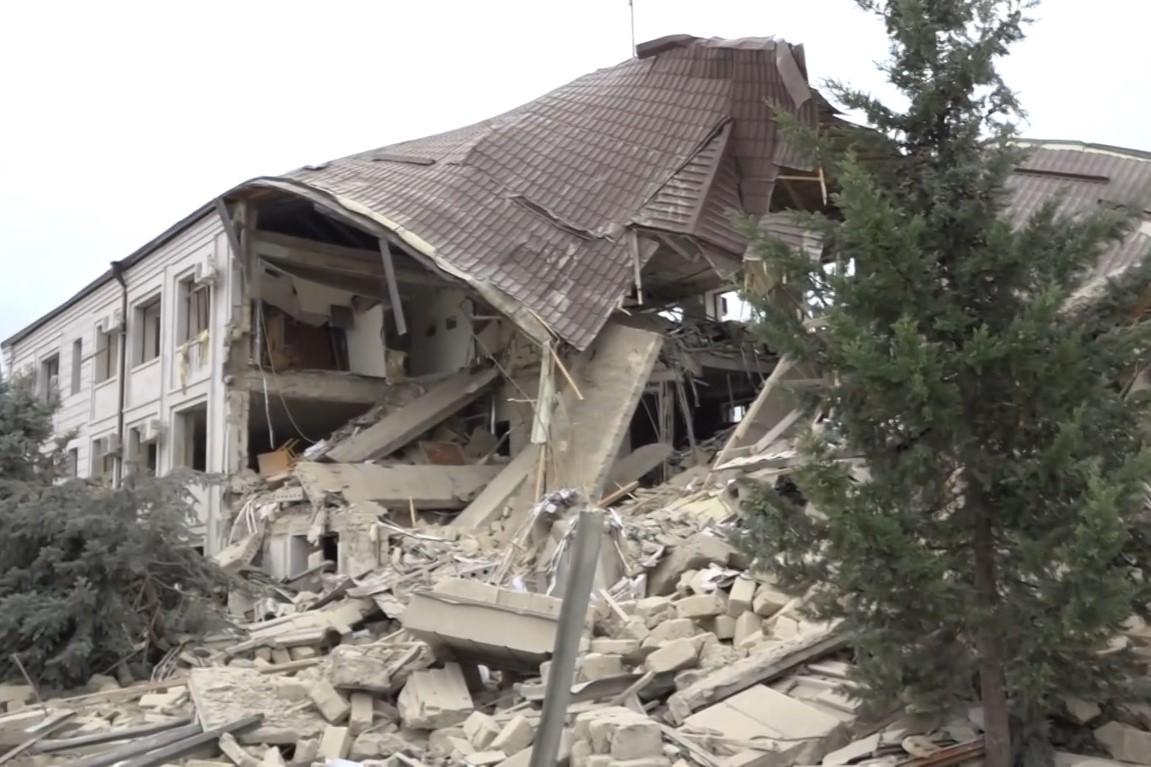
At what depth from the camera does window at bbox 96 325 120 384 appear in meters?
25.8

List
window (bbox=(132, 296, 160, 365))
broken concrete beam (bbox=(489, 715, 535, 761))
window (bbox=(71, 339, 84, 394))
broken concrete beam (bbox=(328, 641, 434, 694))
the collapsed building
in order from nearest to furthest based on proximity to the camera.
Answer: broken concrete beam (bbox=(489, 715, 535, 761)) → the collapsed building → broken concrete beam (bbox=(328, 641, 434, 694)) → window (bbox=(132, 296, 160, 365)) → window (bbox=(71, 339, 84, 394))

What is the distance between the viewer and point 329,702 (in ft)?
30.4

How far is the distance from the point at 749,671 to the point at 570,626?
4.72m

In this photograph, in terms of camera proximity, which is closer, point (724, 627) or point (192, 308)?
point (724, 627)

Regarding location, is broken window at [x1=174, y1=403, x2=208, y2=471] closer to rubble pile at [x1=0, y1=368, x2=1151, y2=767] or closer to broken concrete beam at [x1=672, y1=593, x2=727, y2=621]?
rubble pile at [x1=0, y1=368, x2=1151, y2=767]

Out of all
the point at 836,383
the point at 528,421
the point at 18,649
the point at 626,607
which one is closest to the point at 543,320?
the point at 528,421

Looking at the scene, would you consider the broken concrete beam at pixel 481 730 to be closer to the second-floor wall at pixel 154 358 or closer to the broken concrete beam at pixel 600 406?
the broken concrete beam at pixel 600 406

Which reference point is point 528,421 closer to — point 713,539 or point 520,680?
point 713,539

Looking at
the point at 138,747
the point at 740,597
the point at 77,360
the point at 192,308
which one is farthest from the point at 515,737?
the point at 77,360

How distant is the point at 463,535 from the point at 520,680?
5.81 metres

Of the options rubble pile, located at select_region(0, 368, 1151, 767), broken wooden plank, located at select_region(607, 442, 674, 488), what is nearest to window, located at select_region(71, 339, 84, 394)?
broken wooden plank, located at select_region(607, 442, 674, 488)

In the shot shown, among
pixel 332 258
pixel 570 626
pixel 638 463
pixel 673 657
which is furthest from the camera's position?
pixel 332 258

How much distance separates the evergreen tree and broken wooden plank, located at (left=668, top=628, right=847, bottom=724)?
60.6 inches

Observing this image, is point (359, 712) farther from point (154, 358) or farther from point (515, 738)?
point (154, 358)
